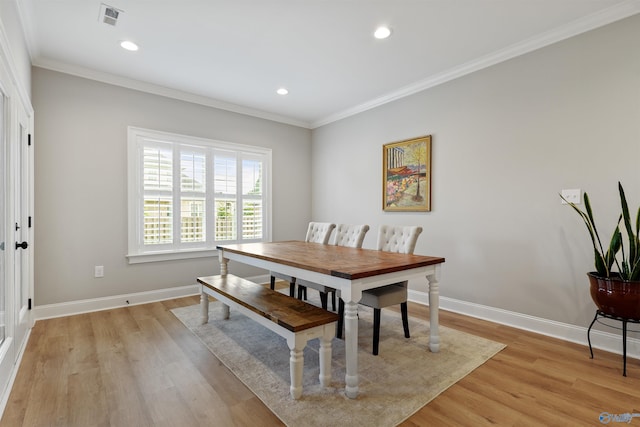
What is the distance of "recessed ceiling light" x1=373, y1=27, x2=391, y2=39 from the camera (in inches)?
104

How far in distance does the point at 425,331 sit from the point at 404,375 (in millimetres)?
877

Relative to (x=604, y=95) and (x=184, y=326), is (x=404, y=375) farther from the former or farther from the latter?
(x=604, y=95)

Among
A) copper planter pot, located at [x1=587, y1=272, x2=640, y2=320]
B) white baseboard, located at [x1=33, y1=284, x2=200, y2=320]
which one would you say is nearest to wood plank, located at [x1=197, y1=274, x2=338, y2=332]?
white baseboard, located at [x1=33, y1=284, x2=200, y2=320]

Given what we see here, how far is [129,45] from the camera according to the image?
9.48ft

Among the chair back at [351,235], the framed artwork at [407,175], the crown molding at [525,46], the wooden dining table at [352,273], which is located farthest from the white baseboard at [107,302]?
the crown molding at [525,46]

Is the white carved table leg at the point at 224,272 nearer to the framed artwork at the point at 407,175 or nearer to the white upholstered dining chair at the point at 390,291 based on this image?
the white upholstered dining chair at the point at 390,291

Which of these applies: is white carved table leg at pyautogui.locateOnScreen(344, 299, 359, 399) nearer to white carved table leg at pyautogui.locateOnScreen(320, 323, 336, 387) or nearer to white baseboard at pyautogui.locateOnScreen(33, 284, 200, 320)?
white carved table leg at pyautogui.locateOnScreen(320, 323, 336, 387)

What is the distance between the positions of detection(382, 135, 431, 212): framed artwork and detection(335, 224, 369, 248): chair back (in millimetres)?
849

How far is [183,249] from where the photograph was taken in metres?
4.07

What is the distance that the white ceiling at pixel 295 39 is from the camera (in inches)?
92.9

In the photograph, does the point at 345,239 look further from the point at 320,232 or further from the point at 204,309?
the point at 204,309

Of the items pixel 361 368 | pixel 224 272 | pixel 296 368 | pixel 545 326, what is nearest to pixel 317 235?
pixel 224 272

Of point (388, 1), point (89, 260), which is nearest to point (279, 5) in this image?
point (388, 1)

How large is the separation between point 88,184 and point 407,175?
3732 millimetres
